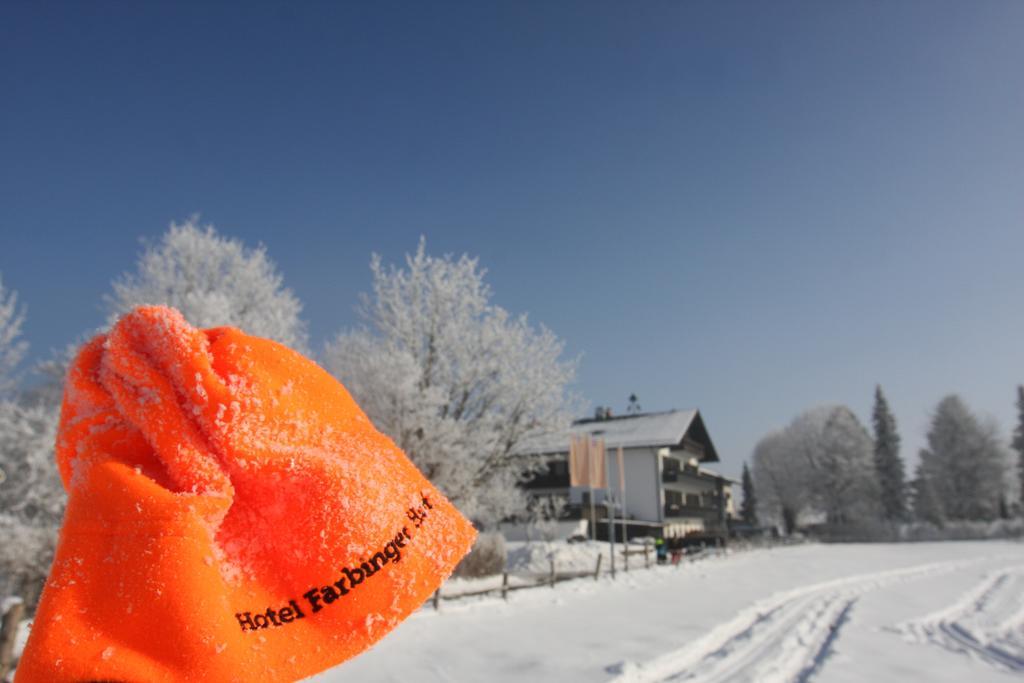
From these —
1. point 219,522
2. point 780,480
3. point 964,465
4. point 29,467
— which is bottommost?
point 219,522

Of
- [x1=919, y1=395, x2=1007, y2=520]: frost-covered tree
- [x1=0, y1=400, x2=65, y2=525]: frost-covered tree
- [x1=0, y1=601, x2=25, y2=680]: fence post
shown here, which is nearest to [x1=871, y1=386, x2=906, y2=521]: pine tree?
[x1=919, y1=395, x2=1007, y2=520]: frost-covered tree

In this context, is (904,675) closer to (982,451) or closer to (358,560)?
(358,560)

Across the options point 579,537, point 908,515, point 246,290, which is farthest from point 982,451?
point 246,290

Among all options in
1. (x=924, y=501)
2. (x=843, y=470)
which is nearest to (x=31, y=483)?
(x=843, y=470)

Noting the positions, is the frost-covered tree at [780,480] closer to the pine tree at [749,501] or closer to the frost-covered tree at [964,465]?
the pine tree at [749,501]

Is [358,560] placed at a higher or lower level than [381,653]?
higher

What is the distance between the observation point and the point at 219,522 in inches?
50.3

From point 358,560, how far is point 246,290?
22.3m

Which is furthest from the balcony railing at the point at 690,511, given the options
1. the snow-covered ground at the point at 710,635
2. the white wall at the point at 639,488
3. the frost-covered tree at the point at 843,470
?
the snow-covered ground at the point at 710,635

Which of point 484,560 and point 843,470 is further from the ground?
point 843,470

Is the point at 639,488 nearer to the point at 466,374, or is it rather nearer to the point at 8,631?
the point at 466,374

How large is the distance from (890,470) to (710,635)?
65707 mm

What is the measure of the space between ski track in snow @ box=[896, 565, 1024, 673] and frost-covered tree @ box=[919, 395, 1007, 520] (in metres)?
53.2

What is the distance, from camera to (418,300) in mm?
21453
